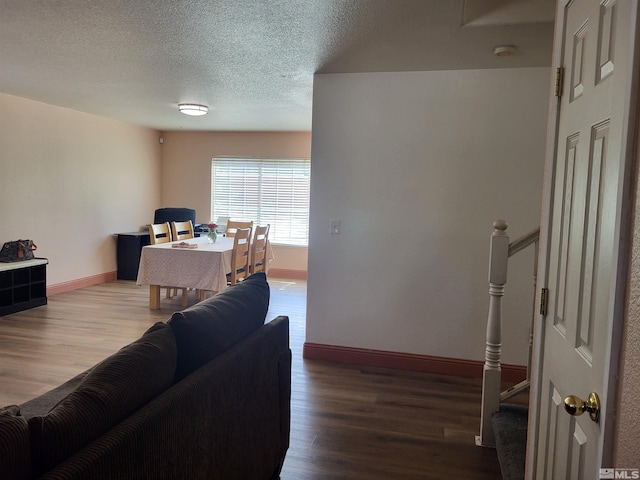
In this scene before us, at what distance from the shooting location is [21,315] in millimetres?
4910

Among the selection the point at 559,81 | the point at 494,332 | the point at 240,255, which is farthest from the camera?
the point at 240,255

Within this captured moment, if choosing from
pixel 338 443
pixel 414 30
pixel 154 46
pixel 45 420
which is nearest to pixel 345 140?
pixel 414 30

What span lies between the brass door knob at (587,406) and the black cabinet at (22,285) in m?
5.29

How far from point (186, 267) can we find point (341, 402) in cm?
268

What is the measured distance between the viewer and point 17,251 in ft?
16.9

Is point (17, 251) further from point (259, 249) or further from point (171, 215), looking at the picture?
point (259, 249)

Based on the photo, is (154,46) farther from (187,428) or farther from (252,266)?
(252,266)

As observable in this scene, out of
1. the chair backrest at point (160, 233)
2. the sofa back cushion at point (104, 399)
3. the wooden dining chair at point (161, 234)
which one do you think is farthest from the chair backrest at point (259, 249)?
the sofa back cushion at point (104, 399)

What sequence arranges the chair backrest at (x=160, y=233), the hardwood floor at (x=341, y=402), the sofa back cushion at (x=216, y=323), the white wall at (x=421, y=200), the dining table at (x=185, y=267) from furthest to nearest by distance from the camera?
the chair backrest at (x=160, y=233) < the dining table at (x=185, y=267) < the white wall at (x=421, y=200) < the hardwood floor at (x=341, y=402) < the sofa back cushion at (x=216, y=323)

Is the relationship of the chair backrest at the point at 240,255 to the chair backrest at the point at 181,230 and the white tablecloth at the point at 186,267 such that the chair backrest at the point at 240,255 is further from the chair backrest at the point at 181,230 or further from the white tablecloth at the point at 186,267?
the chair backrest at the point at 181,230

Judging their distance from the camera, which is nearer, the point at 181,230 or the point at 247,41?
the point at 247,41

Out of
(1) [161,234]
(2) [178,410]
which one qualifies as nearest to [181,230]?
(1) [161,234]

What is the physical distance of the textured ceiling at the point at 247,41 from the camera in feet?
8.09

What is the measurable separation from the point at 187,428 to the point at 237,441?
0.41 metres
